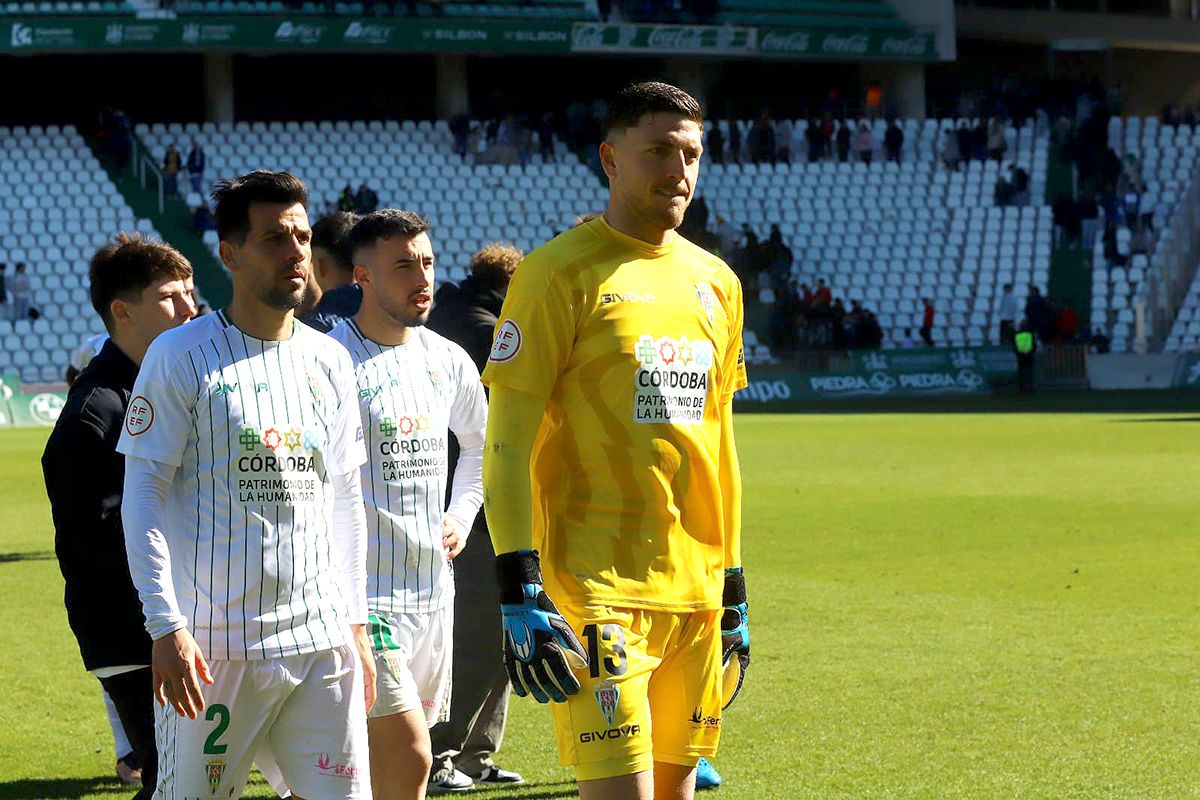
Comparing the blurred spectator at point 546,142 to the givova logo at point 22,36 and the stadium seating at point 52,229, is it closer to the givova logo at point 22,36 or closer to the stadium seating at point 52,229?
the stadium seating at point 52,229

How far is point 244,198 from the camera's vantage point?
14.2 feet

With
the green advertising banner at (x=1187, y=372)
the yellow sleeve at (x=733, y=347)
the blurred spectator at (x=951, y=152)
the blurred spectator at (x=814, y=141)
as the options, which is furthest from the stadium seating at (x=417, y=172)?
the yellow sleeve at (x=733, y=347)

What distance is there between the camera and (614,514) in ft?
14.0

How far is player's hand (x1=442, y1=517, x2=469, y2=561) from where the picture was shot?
550 centimetres

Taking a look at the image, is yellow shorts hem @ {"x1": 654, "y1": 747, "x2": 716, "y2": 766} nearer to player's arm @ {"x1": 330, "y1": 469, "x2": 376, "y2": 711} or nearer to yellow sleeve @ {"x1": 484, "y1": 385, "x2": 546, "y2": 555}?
yellow sleeve @ {"x1": 484, "y1": 385, "x2": 546, "y2": 555}

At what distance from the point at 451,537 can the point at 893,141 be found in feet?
133

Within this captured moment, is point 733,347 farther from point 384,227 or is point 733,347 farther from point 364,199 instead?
point 364,199

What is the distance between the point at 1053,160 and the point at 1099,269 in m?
4.39

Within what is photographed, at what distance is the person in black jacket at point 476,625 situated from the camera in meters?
6.69

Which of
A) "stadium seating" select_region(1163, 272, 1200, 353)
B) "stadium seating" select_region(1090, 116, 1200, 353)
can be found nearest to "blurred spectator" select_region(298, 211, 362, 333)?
"stadium seating" select_region(1090, 116, 1200, 353)

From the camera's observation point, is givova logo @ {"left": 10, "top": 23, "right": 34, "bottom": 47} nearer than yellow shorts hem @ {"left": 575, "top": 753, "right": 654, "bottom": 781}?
No

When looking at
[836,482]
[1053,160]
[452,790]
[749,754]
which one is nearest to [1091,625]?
[749,754]

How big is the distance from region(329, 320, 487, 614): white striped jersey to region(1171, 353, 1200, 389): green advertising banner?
3349 cm

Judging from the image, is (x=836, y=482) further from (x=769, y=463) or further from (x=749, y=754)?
(x=749, y=754)
